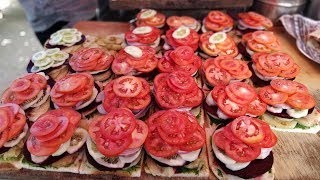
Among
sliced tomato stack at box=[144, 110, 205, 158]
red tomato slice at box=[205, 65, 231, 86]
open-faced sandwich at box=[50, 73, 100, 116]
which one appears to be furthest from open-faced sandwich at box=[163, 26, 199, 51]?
sliced tomato stack at box=[144, 110, 205, 158]

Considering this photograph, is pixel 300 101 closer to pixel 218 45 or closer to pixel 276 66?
pixel 276 66

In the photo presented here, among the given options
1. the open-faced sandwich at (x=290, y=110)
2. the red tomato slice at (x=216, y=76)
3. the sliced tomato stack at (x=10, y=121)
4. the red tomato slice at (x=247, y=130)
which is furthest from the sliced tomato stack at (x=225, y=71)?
the sliced tomato stack at (x=10, y=121)

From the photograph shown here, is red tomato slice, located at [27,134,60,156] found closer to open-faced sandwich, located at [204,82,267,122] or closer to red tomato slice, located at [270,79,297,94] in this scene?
open-faced sandwich, located at [204,82,267,122]

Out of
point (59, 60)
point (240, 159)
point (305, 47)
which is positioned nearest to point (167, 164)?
point (240, 159)

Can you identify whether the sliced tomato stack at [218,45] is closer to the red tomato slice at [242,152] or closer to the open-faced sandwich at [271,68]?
the open-faced sandwich at [271,68]

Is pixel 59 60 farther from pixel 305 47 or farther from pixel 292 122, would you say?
pixel 305 47
